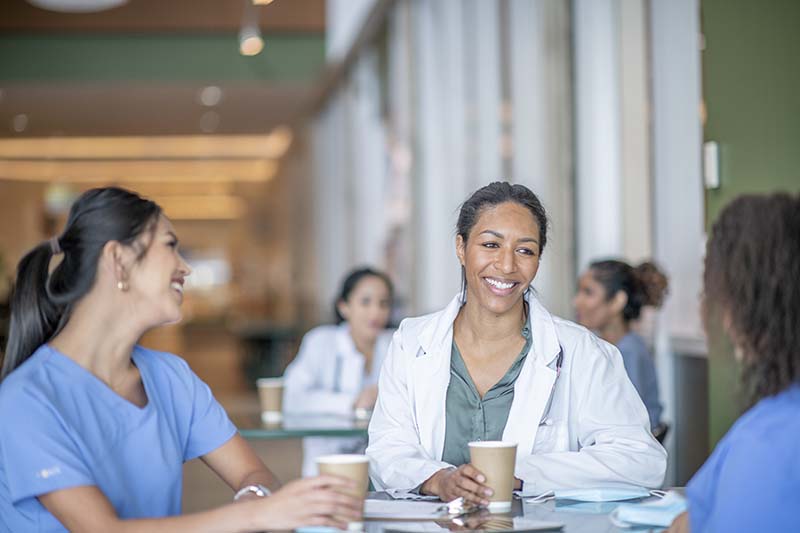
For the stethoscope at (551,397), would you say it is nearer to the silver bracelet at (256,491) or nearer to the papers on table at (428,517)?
the papers on table at (428,517)

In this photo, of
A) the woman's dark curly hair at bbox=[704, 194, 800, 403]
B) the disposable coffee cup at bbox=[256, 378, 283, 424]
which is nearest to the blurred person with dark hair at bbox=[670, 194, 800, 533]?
the woman's dark curly hair at bbox=[704, 194, 800, 403]

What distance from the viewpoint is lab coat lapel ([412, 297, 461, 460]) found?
233 cm

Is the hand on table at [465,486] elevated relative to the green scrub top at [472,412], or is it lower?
lower

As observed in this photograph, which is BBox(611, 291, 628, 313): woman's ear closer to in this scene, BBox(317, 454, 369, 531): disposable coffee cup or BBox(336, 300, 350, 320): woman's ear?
BBox(336, 300, 350, 320): woman's ear

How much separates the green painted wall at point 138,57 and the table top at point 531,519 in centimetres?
950

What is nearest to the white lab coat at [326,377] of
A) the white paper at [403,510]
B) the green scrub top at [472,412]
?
the green scrub top at [472,412]

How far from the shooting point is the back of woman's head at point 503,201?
2.46m

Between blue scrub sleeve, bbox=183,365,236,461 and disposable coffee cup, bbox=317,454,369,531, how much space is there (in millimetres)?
427

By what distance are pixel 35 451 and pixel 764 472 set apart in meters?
1.10

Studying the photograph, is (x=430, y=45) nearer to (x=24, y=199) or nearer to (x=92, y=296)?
(x=92, y=296)

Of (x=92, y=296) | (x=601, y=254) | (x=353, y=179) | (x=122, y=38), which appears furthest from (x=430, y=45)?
(x=92, y=296)

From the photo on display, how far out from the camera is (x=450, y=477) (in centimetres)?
199

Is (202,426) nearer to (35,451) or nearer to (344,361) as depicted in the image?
(35,451)

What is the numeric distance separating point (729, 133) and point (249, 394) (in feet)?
29.7
